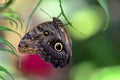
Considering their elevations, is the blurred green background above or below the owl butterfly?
above

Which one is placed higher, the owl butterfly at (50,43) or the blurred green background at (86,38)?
the blurred green background at (86,38)

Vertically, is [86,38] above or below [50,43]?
above

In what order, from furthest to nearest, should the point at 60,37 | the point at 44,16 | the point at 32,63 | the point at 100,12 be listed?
the point at 100,12
the point at 44,16
the point at 32,63
the point at 60,37

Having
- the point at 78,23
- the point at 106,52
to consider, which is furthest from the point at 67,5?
the point at 106,52

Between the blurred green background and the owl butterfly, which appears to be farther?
the blurred green background

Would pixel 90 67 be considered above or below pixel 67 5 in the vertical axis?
below

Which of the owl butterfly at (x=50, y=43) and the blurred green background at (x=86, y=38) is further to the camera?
the blurred green background at (x=86, y=38)

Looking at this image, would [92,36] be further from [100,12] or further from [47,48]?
[47,48]

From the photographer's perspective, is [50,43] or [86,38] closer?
[50,43]
